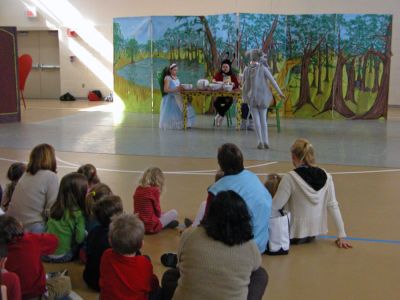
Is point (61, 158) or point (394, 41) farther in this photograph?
point (394, 41)

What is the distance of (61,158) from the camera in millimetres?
7852

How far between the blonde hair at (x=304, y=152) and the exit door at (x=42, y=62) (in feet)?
51.5

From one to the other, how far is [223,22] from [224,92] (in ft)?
10.2

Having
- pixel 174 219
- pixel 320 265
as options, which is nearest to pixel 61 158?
pixel 174 219

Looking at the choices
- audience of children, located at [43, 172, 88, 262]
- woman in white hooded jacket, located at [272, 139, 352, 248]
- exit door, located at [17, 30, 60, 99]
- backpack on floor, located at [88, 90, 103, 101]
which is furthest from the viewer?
exit door, located at [17, 30, 60, 99]

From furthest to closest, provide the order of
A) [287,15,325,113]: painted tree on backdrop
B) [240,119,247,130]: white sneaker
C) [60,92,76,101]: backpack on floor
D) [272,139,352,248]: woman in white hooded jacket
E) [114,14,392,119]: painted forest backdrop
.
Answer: [60,92,76,101]: backpack on floor, [287,15,325,113]: painted tree on backdrop, [114,14,392,119]: painted forest backdrop, [240,119,247,130]: white sneaker, [272,139,352,248]: woman in white hooded jacket

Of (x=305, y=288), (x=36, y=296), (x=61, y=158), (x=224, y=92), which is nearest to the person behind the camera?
(x=36, y=296)

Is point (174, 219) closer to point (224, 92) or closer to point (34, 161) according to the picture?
point (34, 161)

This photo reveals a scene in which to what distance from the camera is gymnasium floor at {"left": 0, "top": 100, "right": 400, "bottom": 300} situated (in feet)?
12.5

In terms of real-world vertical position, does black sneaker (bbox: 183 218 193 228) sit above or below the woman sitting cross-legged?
below

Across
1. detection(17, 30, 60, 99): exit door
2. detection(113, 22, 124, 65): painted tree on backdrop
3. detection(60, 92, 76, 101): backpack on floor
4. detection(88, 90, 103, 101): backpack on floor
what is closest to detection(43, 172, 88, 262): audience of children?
detection(113, 22, 124, 65): painted tree on backdrop

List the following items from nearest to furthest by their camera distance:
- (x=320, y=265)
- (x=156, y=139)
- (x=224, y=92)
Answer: (x=320, y=265) < (x=156, y=139) < (x=224, y=92)

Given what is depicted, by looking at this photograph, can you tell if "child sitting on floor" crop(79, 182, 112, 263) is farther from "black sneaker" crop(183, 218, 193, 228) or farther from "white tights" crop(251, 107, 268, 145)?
"white tights" crop(251, 107, 268, 145)

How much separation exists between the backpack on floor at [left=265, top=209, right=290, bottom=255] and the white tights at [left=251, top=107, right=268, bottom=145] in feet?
15.3
